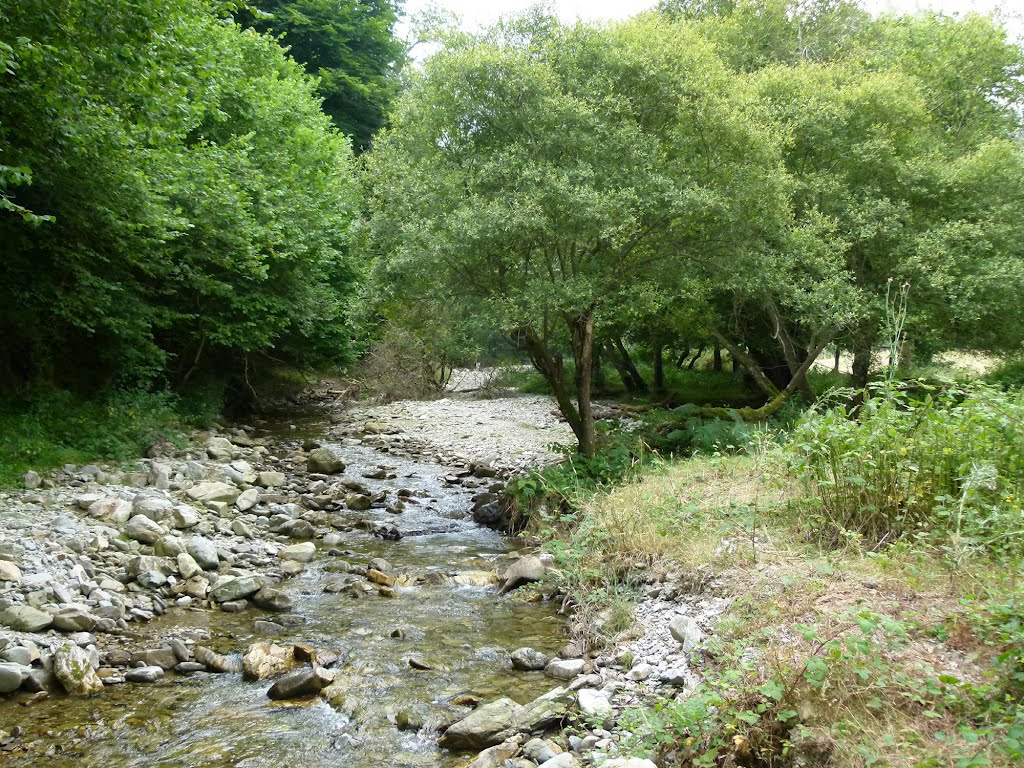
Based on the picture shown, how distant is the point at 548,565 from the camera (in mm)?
8578

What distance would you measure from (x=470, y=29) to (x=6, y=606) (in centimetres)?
1031

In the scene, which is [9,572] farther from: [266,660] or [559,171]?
[559,171]

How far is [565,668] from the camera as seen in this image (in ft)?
19.6

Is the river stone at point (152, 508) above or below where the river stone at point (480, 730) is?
above

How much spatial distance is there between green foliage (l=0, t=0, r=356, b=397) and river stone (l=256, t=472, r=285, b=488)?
3501 millimetres

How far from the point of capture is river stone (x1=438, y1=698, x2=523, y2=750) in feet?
16.3

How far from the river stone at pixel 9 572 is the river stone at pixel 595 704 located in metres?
5.67

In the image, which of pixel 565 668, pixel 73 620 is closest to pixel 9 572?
pixel 73 620

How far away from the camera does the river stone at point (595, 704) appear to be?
477cm

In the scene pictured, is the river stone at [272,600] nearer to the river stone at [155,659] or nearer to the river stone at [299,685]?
the river stone at [155,659]

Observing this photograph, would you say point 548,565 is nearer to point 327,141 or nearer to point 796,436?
point 796,436

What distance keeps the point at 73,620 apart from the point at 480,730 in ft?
13.7

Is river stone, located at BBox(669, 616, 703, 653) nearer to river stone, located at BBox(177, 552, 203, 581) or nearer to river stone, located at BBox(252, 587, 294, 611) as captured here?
river stone, located at BBox(252, 587, 294, 611)

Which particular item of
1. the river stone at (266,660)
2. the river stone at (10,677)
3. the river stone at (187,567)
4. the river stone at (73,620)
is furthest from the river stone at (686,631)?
the river stone at (187,567)
